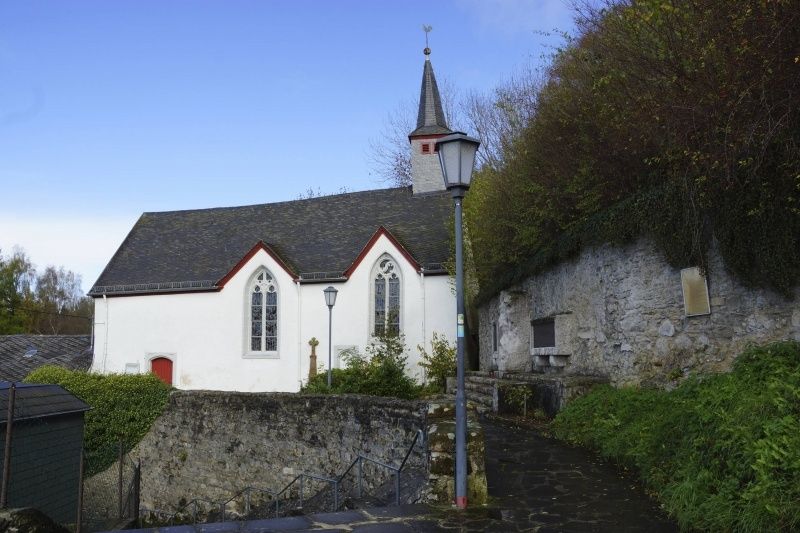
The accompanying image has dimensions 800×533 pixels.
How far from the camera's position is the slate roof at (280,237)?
24.4m

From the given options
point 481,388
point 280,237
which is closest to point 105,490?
point 481,388

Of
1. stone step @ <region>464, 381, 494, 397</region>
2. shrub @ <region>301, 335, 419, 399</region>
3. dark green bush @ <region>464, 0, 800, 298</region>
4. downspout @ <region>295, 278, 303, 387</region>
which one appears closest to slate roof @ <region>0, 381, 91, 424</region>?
shrub @ <region>301, 335, 419, 399</region>

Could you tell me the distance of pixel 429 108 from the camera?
28.6 metres

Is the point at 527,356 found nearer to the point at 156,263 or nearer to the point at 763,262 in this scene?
the point at 763,262

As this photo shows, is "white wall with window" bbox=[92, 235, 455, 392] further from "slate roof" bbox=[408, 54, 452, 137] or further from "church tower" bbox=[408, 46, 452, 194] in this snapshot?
"slate roof" bbox=[408, 54, 452, 137]

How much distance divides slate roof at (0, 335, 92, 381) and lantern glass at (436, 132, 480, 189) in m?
23.5

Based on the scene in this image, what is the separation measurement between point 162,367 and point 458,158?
68.8 feet

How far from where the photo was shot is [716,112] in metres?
6.92

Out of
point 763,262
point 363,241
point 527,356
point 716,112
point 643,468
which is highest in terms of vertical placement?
point 363,241

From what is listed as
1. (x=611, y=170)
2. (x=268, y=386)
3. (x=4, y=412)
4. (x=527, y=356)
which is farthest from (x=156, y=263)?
(x=611, y=170)

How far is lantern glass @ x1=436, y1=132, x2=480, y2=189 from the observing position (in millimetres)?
6570

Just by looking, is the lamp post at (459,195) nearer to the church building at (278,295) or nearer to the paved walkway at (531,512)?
the paved walkway at (531,512)

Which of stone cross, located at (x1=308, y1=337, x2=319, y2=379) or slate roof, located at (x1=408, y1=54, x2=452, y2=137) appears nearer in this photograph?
stone cross, located at (x1=308, y1=337, x2=319, y2=379)

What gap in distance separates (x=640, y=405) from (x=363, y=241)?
668 inches
